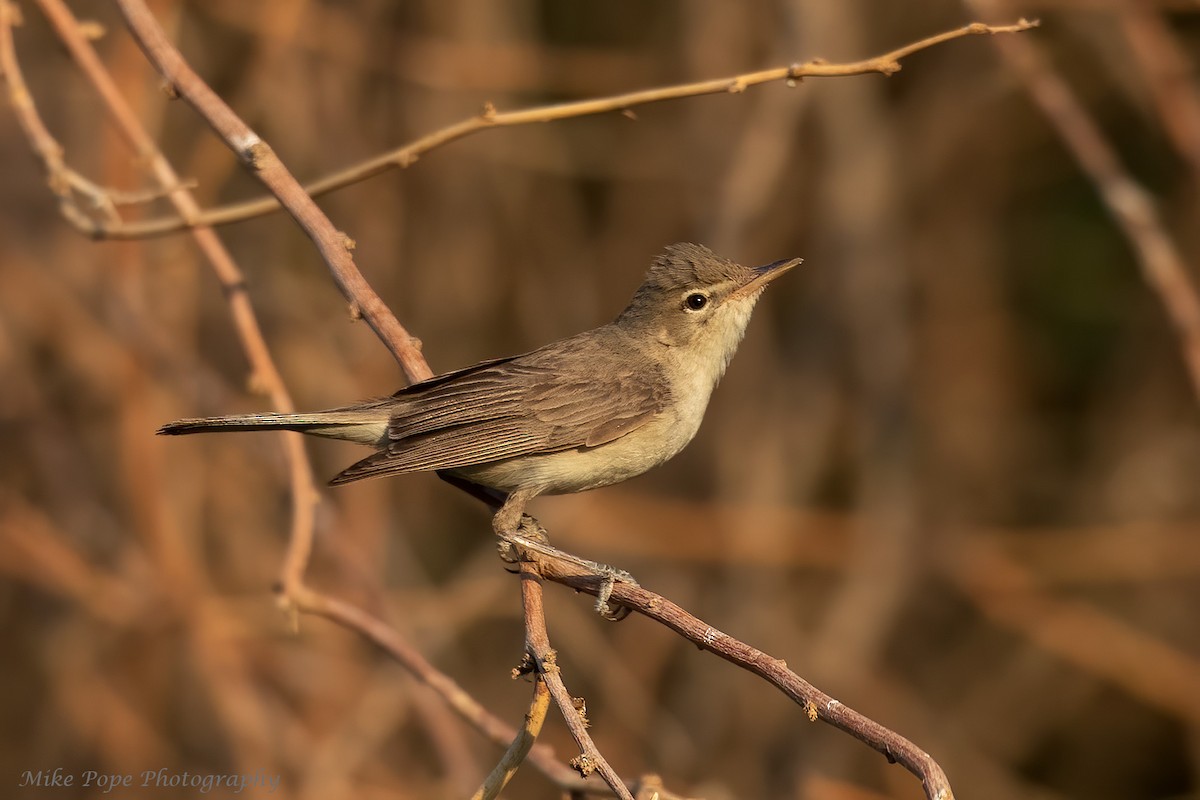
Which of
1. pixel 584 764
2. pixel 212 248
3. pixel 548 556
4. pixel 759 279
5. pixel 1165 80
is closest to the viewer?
pixel 584 764

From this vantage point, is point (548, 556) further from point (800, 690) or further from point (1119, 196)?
point (1119, 196)

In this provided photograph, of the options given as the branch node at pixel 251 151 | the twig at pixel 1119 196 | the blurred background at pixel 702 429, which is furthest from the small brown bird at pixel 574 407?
the twig at pixel 1119 196

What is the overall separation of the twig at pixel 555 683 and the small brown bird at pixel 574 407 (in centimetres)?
60

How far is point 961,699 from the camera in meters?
7.84

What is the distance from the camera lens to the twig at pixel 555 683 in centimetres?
259

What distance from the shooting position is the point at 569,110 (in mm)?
3443

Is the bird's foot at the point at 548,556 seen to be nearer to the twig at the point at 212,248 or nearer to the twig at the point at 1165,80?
the twig at the point at 212,248

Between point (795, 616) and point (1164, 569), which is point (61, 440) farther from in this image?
point (1164, 569)

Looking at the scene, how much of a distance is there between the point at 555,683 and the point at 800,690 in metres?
0.55

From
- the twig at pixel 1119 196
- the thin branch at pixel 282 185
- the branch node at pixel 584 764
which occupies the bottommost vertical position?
the branch node at pixel 584 764

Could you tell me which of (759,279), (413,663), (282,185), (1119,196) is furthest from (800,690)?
(1119,196)

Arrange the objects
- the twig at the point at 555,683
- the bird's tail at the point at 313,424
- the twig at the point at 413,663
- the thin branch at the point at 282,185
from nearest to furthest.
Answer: the twig at the point at 555,683 < the thin branch at the point at 282,185 < the twig at the point at 413,663 < the bird's tail at the point at 313,424

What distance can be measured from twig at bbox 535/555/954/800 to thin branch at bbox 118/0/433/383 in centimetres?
97

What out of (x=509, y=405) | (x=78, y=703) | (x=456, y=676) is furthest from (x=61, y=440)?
(x=509, y=405)
